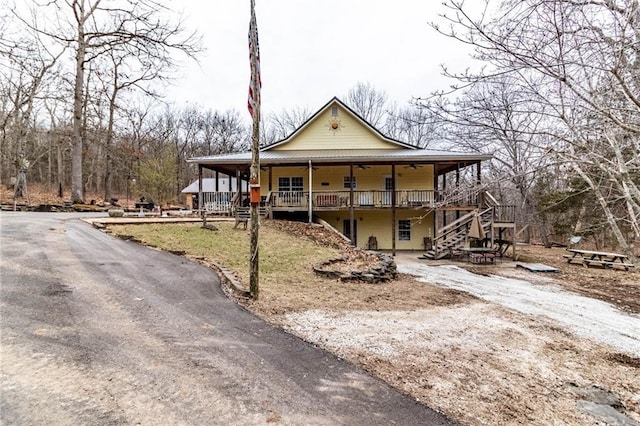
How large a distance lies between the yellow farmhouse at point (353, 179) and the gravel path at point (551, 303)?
5856 mm

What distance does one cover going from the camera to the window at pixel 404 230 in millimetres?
19641

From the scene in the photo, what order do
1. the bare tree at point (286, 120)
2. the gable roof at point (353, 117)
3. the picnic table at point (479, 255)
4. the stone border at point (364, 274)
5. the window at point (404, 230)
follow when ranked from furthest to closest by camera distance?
the bare tree at point (286, 120), the gable roof at point (353, 117), the window at point (404, 230), the picnic table at point (479, 255), the stone border at point (364, 274)

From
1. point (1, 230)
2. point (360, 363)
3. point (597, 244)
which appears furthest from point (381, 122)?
point (360, 363)

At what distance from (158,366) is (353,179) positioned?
687 inches

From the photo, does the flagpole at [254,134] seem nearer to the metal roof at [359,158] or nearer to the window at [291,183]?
the metal roof at [359,158]

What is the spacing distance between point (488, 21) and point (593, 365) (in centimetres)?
477

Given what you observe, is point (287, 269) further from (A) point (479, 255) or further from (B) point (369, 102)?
(B) point (369, 102)

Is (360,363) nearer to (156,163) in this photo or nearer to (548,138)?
(548,138)

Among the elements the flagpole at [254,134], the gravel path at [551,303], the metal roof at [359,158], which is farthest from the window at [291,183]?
the flagpole at [254,134]

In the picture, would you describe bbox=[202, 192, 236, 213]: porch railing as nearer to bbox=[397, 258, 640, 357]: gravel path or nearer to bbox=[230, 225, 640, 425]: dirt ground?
bbox=[397, 258, 640, 357]: gravel path

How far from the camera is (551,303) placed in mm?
8492

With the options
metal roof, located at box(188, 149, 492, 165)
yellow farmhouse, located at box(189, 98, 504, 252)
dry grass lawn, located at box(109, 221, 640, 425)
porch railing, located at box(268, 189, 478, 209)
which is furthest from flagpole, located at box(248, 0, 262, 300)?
porch railing, located at box(268, 189, 478, 209)

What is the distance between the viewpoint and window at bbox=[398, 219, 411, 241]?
1964 centimetres

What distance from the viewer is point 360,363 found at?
407 cm
